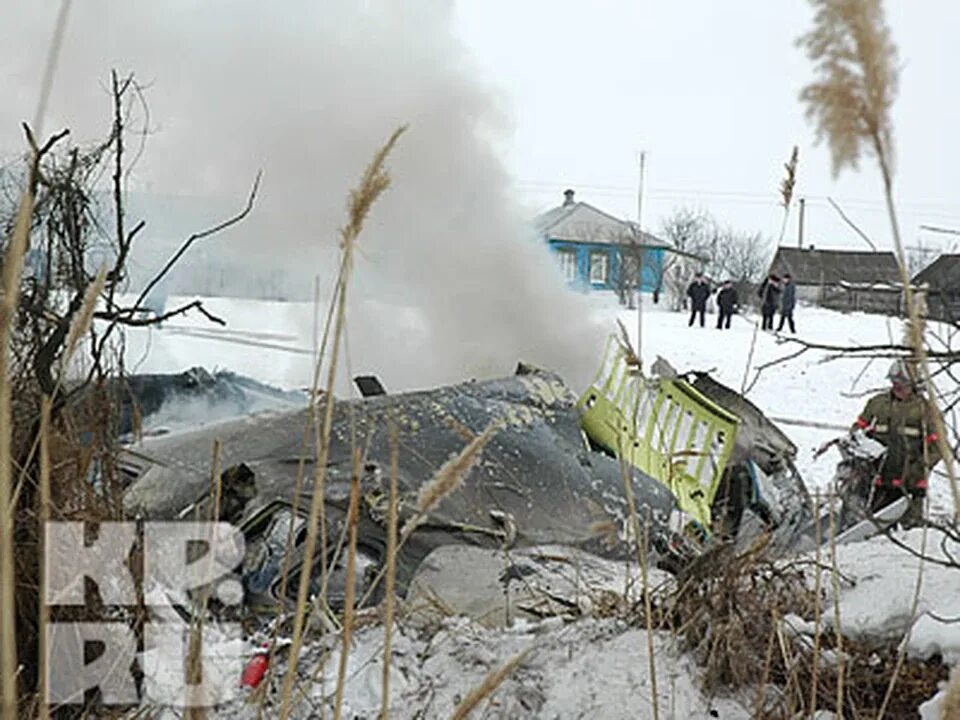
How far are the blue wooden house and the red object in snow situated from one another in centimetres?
139

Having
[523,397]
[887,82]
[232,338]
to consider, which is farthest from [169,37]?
[887,82]

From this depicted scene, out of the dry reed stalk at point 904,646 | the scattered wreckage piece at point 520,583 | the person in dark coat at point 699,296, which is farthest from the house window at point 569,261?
the dry reed stalk at point 904,646

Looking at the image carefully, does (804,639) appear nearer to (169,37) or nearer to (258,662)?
(258,662)

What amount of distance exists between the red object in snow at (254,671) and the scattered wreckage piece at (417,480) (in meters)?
0.90

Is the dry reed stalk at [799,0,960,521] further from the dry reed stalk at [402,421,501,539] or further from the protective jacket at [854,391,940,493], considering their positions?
the protective jacket at [854,391,940,493]

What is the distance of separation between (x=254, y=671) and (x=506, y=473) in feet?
10.1

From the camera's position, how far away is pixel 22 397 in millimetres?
2051

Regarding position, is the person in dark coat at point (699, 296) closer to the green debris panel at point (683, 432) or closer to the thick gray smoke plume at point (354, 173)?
the thick gray smoke plume at point (354, 173)

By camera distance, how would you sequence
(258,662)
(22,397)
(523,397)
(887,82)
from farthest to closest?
(523,397) → (258,662) → (22,397) → (887,82)

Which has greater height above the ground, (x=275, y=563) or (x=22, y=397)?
(x=22, y=397)

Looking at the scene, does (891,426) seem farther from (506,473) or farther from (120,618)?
(120,618)

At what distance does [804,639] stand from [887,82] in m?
1.90

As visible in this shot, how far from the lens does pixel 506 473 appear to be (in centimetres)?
558

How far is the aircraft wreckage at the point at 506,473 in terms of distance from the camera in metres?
4.21
